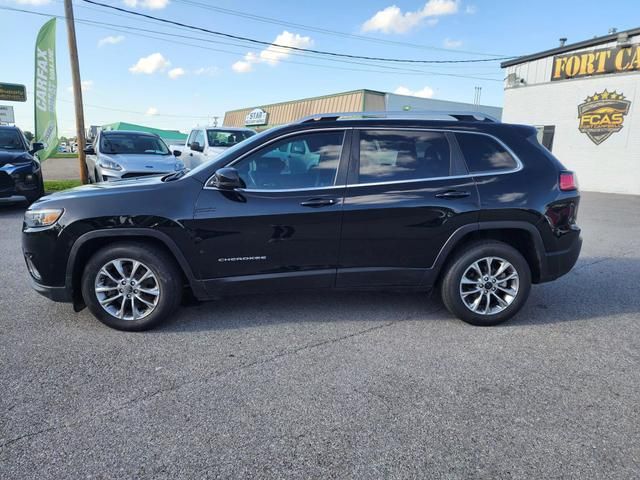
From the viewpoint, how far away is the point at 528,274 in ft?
12.8

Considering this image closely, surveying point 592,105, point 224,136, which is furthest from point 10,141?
point 592,105

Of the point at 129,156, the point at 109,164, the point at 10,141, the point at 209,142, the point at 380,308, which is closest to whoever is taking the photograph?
the point at 380,308

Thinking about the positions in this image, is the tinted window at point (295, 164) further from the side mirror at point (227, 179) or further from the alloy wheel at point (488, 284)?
the alloy wheel at point (488, 284)

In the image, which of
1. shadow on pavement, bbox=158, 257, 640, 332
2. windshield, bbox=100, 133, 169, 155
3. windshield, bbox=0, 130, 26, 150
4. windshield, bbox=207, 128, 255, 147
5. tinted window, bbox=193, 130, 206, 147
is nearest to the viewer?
shadow on pavement, bbox=158, 257, 640, 332

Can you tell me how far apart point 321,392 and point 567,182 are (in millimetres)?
2903

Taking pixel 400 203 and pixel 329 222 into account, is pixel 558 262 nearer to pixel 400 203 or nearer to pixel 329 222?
pixel 400 203

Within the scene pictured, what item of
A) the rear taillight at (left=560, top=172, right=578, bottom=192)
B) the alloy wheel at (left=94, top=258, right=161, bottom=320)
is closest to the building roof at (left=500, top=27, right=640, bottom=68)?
the rear taillight at (left=560, top=172, right=578, bottom=192)

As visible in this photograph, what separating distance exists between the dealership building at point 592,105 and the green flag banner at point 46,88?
58.5 ft

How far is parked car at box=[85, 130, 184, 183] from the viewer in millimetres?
9531

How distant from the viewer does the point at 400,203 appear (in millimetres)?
3697

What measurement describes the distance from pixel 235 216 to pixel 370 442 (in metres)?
2.00

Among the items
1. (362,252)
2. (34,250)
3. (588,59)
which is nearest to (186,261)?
(34,250)

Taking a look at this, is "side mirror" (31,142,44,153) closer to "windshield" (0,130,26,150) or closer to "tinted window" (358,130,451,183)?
"windshield" (0,130,26,150)

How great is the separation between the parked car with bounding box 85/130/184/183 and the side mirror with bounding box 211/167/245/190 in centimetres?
610
